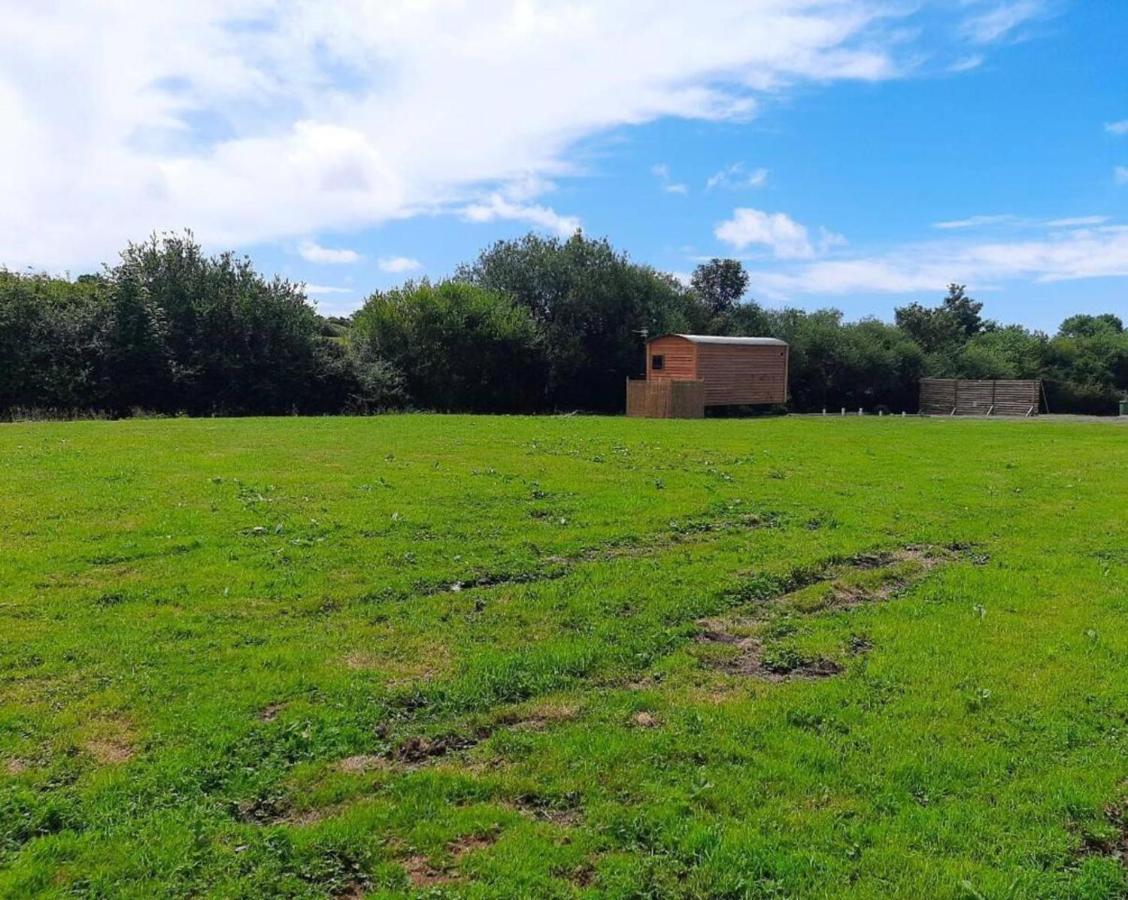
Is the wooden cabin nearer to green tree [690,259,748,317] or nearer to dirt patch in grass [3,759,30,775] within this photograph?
green tree [690,259,748,317]

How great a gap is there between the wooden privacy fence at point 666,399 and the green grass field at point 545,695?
2167 cm

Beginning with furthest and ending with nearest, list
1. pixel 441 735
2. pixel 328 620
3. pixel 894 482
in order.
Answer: pixel 894 482 < pixel 328 620 < pixel 441 735

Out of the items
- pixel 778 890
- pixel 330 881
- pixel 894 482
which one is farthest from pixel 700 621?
pixel 894 482

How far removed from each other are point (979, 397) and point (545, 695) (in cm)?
4611

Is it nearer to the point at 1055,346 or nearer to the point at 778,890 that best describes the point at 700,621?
the point at 778,890

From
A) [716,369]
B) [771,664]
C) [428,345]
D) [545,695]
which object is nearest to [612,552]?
[771,664]

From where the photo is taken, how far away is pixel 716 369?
36.1 metres

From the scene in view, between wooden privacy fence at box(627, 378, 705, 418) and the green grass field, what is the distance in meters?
21.7

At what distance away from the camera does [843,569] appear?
7996 mm

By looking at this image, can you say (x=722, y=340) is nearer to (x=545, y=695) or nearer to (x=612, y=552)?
(x=612, y=552)

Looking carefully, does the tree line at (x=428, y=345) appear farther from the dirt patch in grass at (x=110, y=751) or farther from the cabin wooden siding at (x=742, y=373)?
the dirt patch in grass at (x=110, y=751)

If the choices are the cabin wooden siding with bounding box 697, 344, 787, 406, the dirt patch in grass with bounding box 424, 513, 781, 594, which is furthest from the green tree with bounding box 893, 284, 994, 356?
the dirt patch in grass with bounding box 424, 513, 781, 594

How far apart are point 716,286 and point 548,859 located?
60313mm

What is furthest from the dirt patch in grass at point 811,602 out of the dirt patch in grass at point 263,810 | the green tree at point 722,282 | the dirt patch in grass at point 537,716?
the green tree at point 722,282
